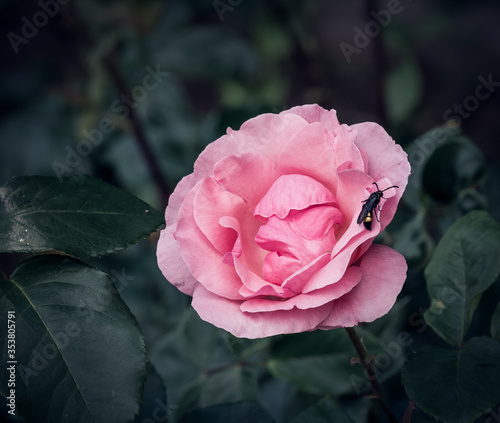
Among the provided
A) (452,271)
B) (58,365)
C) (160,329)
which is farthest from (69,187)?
(160,329)

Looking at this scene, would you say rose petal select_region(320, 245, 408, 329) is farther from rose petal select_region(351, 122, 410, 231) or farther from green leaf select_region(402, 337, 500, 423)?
green leaf select_region(402, 337, 500, 423)

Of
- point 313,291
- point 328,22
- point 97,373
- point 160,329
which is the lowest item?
point 160,329

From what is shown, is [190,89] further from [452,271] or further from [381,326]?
[452,271]

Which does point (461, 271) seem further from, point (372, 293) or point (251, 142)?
point (251, 142)

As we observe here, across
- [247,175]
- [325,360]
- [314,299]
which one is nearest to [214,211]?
[247,175]

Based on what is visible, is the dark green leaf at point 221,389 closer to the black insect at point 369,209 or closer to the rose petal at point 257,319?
the rose petal at point 257,319

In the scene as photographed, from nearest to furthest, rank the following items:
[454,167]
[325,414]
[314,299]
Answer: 1. [314,299]
2. [325,414]
3. [454,167]
